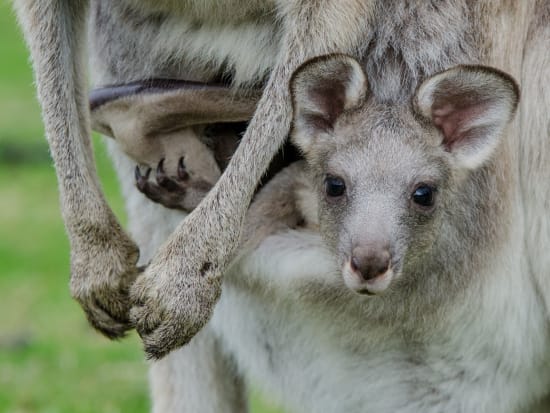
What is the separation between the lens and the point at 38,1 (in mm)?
5211

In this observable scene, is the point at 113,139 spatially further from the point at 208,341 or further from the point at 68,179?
the point at 208,341

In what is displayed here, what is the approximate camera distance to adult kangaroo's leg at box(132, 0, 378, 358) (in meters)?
4.55

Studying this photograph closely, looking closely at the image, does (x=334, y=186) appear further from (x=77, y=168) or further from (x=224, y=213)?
(x=77, y=168)

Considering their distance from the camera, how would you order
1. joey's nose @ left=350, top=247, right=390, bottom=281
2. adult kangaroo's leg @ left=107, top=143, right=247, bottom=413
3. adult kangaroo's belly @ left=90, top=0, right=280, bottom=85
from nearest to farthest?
joey's nose @ left=350, top=247, right=390, bottom=281
adult kangaroo's belly @ left=90, top=0, right=280, bottom=85
adult kangaroo's leg @ left=107, top=143, right=247, bottom=413

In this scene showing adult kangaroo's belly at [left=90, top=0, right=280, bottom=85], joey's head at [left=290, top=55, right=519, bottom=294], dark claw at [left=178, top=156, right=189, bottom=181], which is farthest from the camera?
dark claw at [left=178, top=156, right=189, bottom=181]

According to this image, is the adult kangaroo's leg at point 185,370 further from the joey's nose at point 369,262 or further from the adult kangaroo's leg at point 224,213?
the joey's nose at point 369,262

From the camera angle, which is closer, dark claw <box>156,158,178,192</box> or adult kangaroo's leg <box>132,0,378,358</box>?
adult kangaroo's leg <box>132,0,378,358</box>

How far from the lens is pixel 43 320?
10.0 metres

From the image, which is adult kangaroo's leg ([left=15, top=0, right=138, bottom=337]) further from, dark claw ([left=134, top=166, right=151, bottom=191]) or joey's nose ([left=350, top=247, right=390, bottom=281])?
joey's nose ([left=350, top=247, right=390, bottom=281])

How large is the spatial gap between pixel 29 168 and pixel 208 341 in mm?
9697

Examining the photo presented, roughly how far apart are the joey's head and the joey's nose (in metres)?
0.05

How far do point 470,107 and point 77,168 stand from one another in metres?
1.49

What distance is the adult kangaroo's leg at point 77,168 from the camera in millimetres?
4922

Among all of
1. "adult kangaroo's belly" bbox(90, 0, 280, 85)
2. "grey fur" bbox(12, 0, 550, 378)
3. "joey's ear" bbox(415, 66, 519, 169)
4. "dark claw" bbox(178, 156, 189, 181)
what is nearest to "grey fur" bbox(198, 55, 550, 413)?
"joey's ear" bbox(415, 66, 519, 169)
